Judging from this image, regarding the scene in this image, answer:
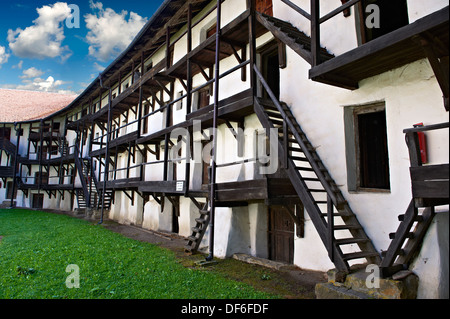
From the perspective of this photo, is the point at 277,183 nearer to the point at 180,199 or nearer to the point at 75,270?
the point at 75,270

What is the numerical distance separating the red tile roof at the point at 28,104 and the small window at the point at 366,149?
30.6 metres

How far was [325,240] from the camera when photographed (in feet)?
15.3

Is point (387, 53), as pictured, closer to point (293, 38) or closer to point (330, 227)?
point (293, 38)

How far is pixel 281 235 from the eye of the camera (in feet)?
26.3

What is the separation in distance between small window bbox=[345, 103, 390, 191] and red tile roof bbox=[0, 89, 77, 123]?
30627mm

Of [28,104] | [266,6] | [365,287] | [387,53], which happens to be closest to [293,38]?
[387,53]

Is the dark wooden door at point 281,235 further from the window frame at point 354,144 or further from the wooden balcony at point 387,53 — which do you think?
the wooden balcony at point 387,53

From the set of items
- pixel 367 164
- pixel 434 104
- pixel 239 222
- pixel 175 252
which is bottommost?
pixel 175 252

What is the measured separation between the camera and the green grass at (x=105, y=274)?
5.08 meters

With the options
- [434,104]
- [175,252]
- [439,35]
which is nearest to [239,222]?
[175,252]

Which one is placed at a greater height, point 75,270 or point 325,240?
point 325,240

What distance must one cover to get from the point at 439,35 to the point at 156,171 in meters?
12.2

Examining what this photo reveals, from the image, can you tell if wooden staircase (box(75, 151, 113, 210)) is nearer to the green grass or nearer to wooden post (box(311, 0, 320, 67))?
the green grass

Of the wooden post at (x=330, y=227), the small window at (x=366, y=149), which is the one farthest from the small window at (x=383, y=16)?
the wooden post at (x=330, y=227)
